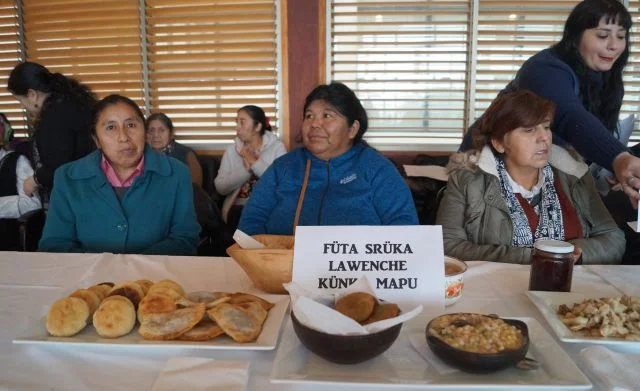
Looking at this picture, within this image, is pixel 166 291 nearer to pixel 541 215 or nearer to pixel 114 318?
pixel 114 318

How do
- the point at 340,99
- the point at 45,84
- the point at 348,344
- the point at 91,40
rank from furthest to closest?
the point at 91,40 → the point at 45,84 → the point at 340,99 → the point at 348,344

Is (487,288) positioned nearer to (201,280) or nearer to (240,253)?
(240,253)

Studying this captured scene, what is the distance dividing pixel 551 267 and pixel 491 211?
63cm

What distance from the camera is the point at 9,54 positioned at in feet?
14.7

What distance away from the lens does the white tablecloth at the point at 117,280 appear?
0.83m

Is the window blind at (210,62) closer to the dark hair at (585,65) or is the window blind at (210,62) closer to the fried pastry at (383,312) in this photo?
the dark hair at (585,65)

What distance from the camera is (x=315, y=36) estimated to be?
4004mm

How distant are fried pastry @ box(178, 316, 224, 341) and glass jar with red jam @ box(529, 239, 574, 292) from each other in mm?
746

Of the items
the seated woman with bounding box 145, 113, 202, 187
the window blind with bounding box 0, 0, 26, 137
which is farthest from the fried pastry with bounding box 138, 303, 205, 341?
the window blind with bounding box 0, 0, 26, 137

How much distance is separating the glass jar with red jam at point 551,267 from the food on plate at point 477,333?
0.34 meters

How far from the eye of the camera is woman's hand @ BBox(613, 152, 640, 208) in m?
1.42

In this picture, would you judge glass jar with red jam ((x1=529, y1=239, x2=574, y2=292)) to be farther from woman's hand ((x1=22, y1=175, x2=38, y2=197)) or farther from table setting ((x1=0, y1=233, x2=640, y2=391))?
woman's hand ((x1=22, y1=175, x2=38, y2=197))

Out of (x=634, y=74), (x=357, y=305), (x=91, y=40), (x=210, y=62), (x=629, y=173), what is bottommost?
(x=357, y=305)

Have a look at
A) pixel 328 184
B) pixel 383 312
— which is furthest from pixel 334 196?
pixel 383 312
